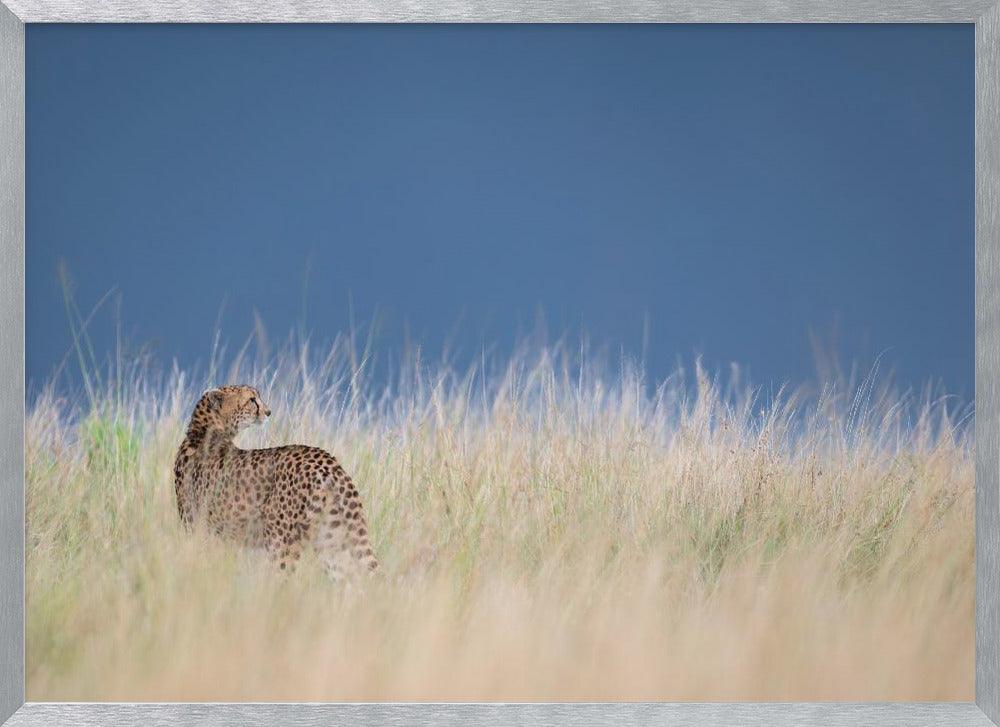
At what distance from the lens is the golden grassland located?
10.5ft

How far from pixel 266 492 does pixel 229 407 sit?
0.27 m

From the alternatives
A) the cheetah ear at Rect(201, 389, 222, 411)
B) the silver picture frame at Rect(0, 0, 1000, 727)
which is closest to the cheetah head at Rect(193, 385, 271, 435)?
the cheetah ear at Rect(201, 389, 222, 411)

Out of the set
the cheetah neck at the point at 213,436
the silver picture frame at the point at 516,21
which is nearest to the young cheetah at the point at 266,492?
the cheetah neck at the point at 213,436

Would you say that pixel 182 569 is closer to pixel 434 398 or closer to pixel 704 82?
pixel 434 398

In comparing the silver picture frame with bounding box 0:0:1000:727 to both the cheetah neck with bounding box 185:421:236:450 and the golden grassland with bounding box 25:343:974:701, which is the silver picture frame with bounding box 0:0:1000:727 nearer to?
the golden grassland with bounding box 25:343:974:701

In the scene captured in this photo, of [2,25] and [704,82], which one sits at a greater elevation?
[704,82]

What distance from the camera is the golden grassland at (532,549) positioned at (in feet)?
10.5

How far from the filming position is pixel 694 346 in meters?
3.28

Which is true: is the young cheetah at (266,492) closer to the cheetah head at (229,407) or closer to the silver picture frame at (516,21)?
the cheetah head at (229,407)

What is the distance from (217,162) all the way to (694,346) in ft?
5.01

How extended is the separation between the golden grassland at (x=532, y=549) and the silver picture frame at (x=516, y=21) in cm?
5

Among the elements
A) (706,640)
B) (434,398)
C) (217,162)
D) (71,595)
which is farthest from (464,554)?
(217,162)

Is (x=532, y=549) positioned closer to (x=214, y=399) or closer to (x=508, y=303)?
(x=508, y=303)

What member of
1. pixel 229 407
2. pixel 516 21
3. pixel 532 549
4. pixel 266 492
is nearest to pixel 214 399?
pixel 229 407
